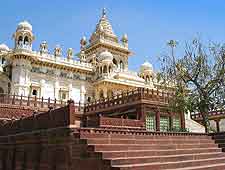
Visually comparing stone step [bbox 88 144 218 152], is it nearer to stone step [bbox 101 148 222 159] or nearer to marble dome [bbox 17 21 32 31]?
stone step [bbox 101 148 222 159]

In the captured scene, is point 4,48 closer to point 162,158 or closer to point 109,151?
point 109,151

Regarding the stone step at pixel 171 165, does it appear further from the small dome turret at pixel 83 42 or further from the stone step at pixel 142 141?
the small dome turret at pixel 83 42

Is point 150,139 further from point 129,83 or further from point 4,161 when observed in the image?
point 129,83

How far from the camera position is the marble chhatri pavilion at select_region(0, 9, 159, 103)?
107ft

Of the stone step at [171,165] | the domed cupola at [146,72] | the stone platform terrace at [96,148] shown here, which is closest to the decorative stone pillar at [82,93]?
the domed cupola at [146,72]

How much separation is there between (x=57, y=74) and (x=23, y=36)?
6092 millimetres

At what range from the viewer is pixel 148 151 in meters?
11.4

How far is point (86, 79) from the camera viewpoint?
38.9 m

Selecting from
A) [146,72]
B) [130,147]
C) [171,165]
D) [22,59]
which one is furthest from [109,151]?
[146,72]

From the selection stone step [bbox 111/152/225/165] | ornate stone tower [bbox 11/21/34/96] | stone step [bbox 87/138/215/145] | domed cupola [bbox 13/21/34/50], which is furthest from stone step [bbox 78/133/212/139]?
domed cupola [bbox 13/21/34/50]

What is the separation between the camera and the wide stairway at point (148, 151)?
10.0 m

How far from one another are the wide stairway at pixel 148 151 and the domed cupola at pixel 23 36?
2331cm

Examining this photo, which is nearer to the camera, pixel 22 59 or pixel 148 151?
pixel 148 151

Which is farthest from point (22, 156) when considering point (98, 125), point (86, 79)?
point (86, 79)
